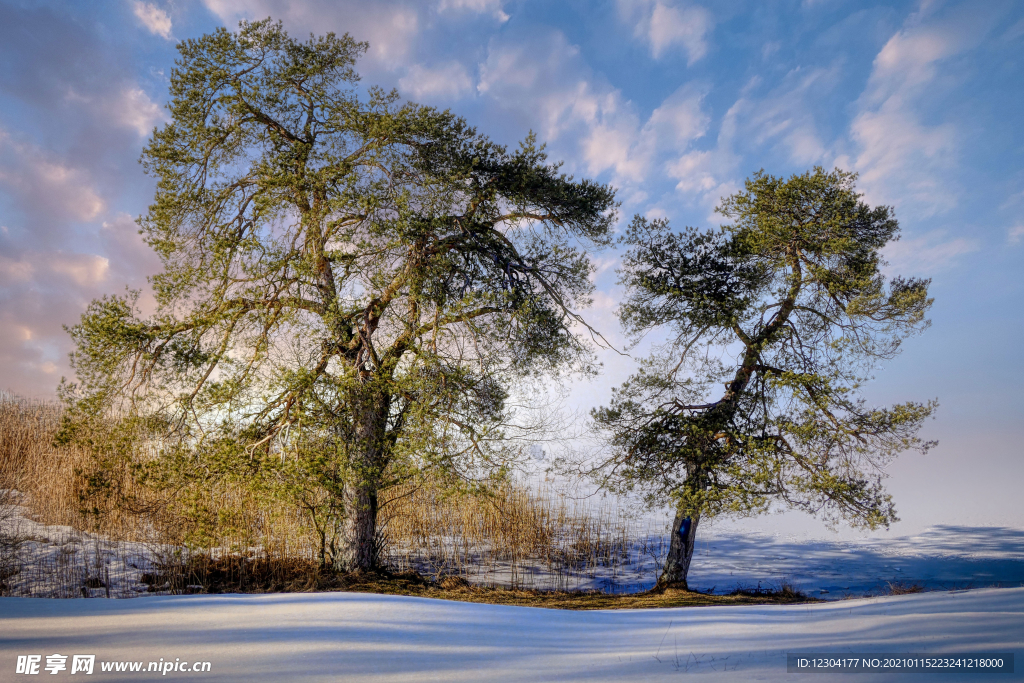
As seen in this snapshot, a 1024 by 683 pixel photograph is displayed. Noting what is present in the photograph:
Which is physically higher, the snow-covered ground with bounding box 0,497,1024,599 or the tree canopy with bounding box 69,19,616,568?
the tree canopy with bounding box 69,19,616,568

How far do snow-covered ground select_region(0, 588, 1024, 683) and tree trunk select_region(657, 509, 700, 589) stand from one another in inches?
109

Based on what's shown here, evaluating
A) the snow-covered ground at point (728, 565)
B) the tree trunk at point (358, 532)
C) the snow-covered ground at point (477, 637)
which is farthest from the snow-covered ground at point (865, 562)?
the tree trunk at point (358, 532)

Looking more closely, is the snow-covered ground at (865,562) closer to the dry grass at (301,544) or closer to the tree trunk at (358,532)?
the dry grass at (301,544)

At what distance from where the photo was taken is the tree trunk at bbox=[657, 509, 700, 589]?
7957 millimetres

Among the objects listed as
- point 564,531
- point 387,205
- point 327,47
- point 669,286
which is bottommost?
point 564,531

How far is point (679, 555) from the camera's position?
316 inches

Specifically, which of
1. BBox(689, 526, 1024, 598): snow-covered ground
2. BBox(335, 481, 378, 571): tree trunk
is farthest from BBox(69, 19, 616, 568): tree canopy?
BBox(689, 526, 1024, 598): snow-covered ground

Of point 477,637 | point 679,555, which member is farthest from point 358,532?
point 679,555

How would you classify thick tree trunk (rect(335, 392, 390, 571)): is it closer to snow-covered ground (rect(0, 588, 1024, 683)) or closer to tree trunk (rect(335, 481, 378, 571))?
tree trunk (rect(335, 481, 378, 571))

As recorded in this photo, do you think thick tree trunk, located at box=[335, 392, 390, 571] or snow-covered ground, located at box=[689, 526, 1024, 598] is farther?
snow-covered ground, located at box=[689, 526, 1024, 598]

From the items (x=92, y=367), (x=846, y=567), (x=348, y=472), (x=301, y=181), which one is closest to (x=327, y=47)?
(x=301, y=181)

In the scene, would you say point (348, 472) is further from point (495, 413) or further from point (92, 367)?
point (92, 367)

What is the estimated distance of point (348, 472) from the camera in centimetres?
627

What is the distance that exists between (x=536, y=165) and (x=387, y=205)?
2.31 metres
